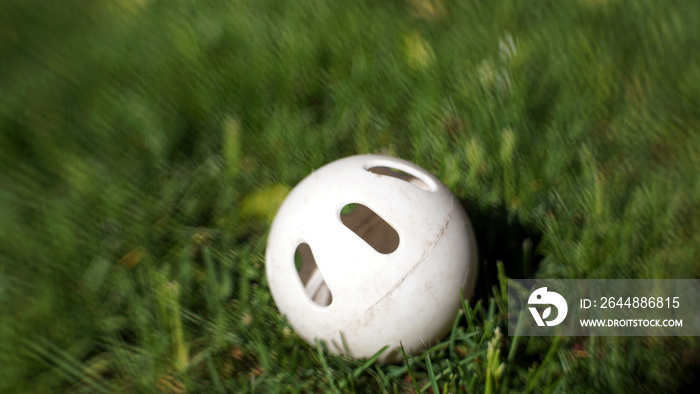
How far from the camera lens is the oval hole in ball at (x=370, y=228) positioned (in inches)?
92.2

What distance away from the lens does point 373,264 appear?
6.13ft

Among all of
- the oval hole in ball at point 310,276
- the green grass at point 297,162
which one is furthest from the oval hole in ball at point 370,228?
the green grass at point 297,162

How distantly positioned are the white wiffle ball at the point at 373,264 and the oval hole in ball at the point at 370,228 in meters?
0.29

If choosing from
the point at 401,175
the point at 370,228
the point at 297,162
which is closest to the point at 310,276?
the point at 370,228

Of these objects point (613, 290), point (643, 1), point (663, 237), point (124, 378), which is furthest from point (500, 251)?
point (643, 1)

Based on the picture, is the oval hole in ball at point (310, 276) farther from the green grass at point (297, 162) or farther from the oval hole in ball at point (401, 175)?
the oval hole in ball at point (401, 175)

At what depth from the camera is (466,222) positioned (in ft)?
6.84

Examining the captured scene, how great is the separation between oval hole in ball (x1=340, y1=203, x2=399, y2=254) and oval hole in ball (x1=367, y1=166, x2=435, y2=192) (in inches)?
8.0

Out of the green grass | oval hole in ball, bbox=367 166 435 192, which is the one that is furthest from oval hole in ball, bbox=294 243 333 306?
oval hole in ball, bbox=367 166 435 192

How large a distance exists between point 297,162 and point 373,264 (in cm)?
110

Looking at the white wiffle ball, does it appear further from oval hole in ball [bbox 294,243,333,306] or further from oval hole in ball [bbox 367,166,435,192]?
oval hole in ball [bbox 294,243,333,306]

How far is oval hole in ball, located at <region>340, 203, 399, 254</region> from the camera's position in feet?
7.68

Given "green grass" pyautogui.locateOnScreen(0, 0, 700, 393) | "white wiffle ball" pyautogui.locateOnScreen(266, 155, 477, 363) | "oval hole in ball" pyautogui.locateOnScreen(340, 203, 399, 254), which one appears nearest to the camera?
"white wiffle ball" pyautogui.locateOnScreen(266, 155, 477, 363)

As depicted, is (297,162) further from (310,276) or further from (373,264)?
(373,264)
